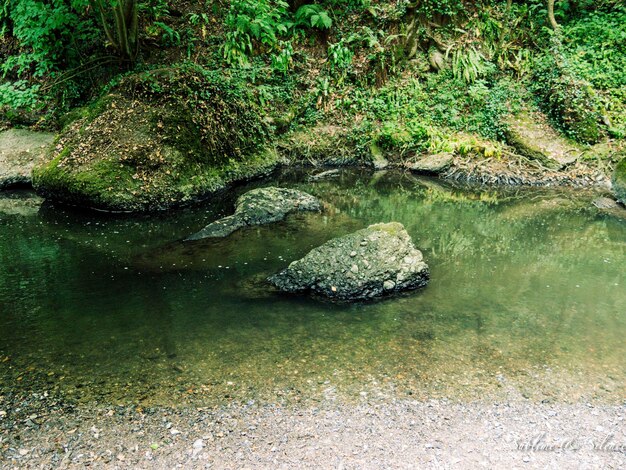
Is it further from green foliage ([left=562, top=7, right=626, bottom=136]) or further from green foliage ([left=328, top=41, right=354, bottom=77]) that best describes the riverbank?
green foliage ([left=328, top=41, right=354, bottom=77])

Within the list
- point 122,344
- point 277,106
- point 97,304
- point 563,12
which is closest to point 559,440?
point 122,344

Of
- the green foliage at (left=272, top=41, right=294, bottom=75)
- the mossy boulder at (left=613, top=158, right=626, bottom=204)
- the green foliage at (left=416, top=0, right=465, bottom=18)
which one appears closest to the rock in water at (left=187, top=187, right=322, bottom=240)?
the green foliage at (left=272, top=41, right=294, bottom=75)

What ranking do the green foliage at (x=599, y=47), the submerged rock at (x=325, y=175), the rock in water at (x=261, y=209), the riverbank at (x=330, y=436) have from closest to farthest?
the riverbank at (x=330, y=436) → the rock in water at (x=261, y=209) → the submerged rock at (x=325, y=175) → the green foliage at (x=599, y=47)

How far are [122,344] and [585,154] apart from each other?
9.50 metres

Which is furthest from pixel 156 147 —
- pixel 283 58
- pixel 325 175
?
pixel 283 58

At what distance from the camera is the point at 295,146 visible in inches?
436

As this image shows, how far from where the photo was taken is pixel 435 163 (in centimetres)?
1038

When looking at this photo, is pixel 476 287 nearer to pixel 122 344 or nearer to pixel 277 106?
pixel 122 344

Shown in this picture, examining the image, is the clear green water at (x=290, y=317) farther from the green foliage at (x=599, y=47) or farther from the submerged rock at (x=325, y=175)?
the green foliage at (x=599, y=47)

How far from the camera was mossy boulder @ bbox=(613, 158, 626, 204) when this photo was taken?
27.5 feet

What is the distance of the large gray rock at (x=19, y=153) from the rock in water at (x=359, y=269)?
6.66 metres

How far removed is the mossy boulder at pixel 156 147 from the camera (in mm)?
8109

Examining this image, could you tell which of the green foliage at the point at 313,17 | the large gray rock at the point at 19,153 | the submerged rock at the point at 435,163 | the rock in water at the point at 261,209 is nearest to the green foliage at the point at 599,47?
the submerged rock at the point at 435,163

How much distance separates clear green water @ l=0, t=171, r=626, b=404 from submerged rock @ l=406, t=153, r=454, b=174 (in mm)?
2672
